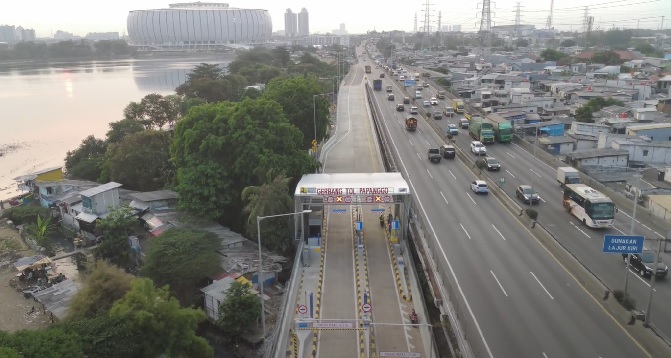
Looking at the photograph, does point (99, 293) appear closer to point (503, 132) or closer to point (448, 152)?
point (448, 152)

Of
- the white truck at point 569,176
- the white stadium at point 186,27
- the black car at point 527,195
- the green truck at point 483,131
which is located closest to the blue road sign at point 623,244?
the black car at point 527,195

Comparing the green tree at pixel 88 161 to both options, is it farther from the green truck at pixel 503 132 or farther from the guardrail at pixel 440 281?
the green truck at pixel 503 132

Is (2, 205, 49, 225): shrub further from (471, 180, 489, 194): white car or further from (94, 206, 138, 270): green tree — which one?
(471, 180, 489, 194): white car

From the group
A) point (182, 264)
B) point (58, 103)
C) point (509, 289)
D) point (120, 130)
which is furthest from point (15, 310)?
point (58, 103)

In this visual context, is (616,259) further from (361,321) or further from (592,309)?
(361,321)

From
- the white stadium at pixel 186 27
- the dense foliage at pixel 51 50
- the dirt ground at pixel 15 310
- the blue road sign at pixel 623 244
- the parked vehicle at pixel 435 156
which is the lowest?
the dirt ground at pixel 15 310

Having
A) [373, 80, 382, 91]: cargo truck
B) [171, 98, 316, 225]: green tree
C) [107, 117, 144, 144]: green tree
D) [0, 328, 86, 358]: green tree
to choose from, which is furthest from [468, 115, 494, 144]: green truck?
[373, 80, 382, 91]: cargo truck
